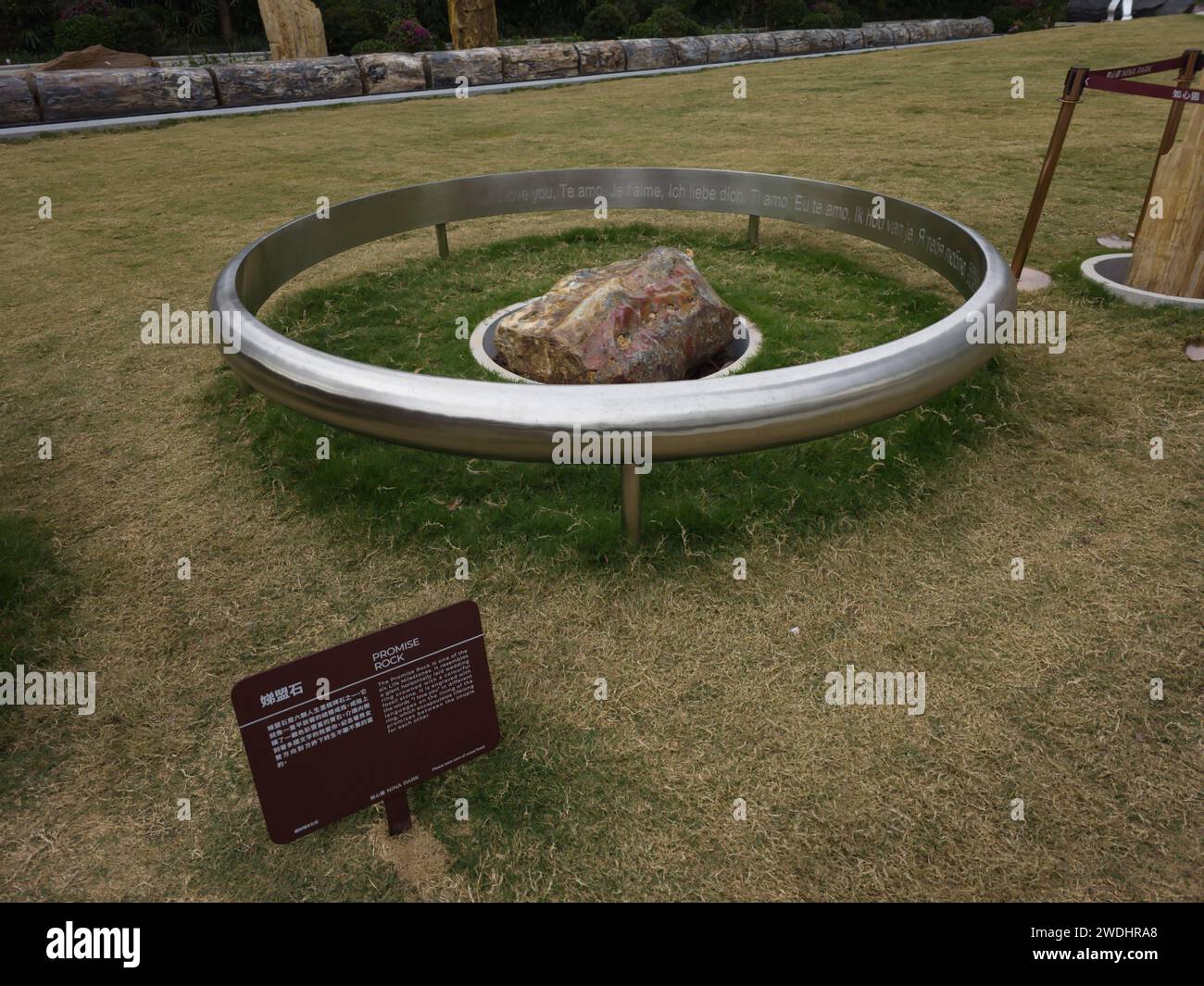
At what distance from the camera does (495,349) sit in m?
5.03

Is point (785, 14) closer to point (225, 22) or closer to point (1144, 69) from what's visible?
point (225, 22)

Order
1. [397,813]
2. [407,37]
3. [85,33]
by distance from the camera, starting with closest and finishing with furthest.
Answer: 1. [397,813]
2. [85,33]
3. [407,37]

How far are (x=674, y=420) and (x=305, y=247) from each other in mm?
3807

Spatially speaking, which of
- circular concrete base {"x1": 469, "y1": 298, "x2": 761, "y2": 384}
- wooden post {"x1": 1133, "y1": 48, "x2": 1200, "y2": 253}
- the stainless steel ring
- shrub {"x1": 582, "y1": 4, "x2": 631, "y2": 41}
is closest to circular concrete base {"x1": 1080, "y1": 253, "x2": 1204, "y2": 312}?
wooden post {"x1": 1133, "y1": 48, "x2": 1200, "y2": 253}

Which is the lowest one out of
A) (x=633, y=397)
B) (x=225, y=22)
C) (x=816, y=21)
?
(x=633, y=397)

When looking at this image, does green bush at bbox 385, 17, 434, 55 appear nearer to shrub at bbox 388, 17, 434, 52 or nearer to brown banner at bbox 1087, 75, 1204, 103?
shrub at bbox 388, 17, 434, 52

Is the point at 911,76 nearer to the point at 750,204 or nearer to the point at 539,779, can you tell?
the point at 750,204

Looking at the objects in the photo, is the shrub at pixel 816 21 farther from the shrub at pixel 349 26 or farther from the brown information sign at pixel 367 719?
the brown information sign at pixel 367 719

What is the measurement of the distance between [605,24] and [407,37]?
5.74 m

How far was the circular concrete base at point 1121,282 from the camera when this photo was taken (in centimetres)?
512

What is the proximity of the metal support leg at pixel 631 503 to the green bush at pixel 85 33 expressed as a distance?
21.4m

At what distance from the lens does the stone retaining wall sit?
12953 mm

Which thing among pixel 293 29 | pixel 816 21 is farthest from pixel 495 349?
pixel 816 21

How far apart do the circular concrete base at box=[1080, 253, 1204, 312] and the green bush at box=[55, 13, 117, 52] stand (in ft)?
69.9
